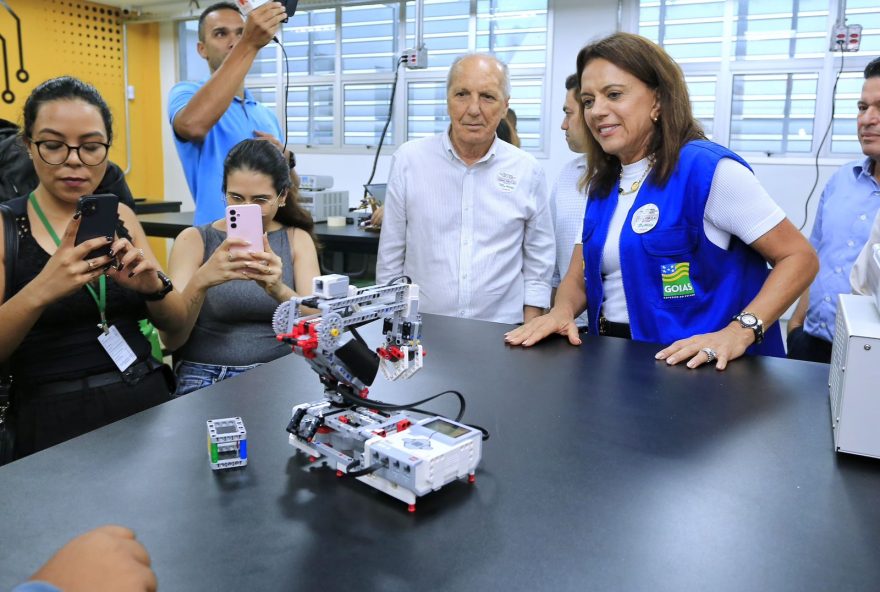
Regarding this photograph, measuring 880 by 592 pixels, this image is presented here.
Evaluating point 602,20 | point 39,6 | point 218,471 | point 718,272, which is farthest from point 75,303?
point 39,6

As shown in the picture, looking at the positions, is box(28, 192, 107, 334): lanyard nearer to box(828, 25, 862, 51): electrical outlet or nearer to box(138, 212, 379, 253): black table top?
box(138, 212, 379, 253): black table top

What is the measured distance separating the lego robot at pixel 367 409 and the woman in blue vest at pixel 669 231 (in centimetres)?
58

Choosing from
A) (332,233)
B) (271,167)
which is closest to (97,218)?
(271,167)

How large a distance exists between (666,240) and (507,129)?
5.55ft

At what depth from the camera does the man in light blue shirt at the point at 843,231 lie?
222 cm

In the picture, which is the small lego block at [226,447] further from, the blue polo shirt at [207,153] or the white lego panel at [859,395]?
the blue polo shirt at [207,153]

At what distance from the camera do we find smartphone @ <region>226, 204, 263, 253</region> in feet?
4.27

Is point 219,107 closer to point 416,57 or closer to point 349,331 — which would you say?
point 349,331

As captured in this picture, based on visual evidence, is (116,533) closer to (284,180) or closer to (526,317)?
(284,180)

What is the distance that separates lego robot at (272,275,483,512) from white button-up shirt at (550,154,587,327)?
1483mm

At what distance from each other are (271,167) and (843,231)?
1880 millimetres

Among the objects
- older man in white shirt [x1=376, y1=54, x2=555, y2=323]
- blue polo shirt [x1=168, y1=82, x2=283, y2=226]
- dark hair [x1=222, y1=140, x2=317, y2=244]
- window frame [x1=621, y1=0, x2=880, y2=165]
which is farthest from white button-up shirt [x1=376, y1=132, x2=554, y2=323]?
window frame [x1=621, y1=0, x2=880, y2=165]

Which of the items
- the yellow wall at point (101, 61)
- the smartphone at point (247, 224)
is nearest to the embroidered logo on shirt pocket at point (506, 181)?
the smartphone at point (247, 224)

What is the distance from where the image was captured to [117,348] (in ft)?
5.00
